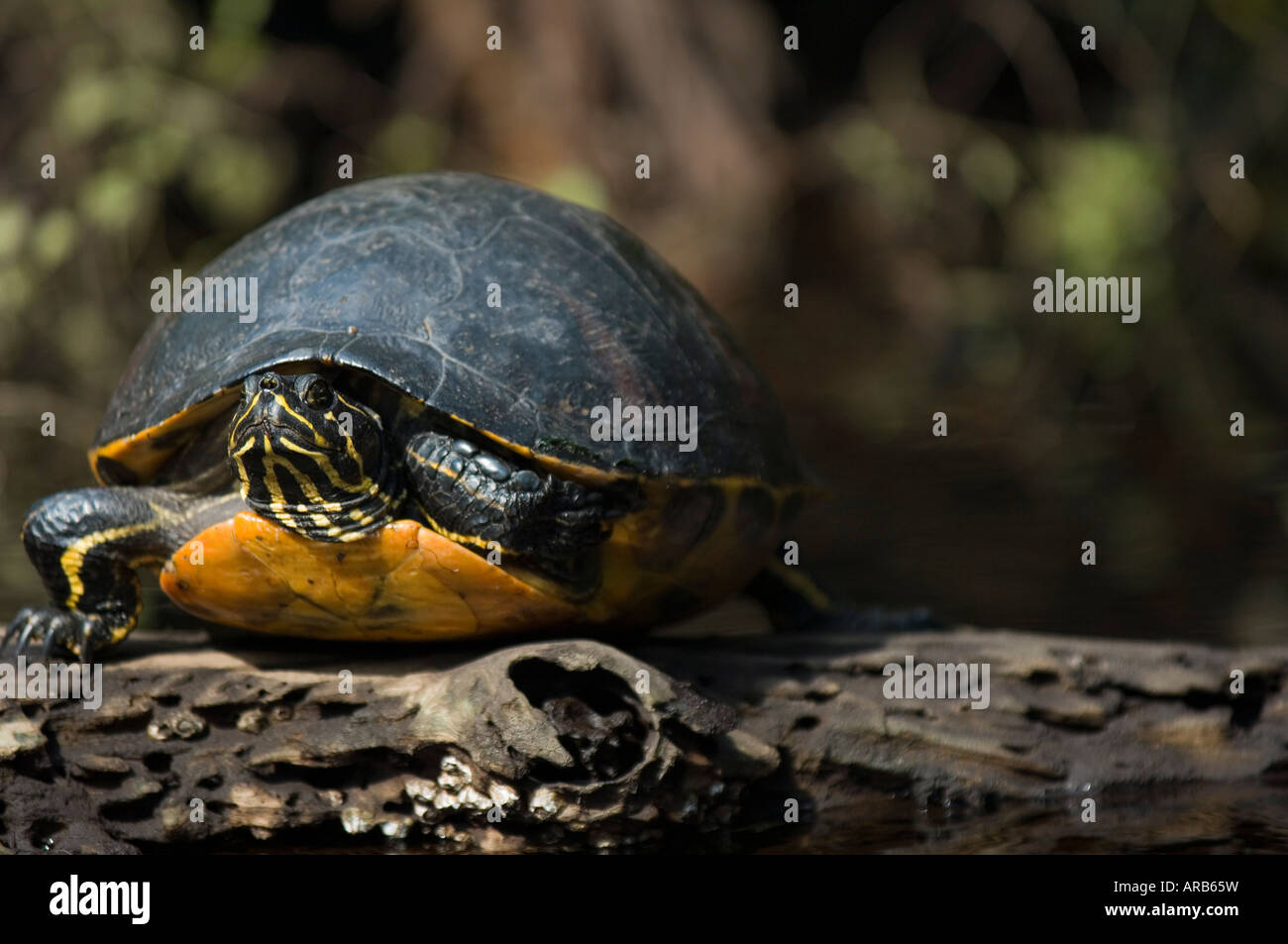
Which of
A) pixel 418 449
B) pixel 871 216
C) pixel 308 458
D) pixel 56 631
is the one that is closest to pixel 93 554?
pixel 56 631

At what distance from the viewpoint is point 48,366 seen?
905cm

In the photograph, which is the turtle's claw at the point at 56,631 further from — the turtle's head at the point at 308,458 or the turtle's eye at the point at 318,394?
the turtle's eye at the point at 318,394

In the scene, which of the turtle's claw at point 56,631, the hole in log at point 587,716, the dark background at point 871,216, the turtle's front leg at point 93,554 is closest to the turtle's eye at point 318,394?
the turtle's front leg at point 93,554

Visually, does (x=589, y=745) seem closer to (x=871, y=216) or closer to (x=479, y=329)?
(x=479, y=329)

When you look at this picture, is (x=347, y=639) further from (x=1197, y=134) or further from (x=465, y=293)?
(x=1197, y=134)

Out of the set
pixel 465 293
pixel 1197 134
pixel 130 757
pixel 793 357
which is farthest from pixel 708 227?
pixel 130 757

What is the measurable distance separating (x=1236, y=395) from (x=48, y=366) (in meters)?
7.77

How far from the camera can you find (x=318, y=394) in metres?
3.11

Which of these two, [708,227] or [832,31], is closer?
[708,227]

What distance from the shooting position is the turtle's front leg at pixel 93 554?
132 inches

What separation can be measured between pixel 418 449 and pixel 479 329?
0.34 metres

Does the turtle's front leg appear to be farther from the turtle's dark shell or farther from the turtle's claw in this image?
the turtle's dark shell
